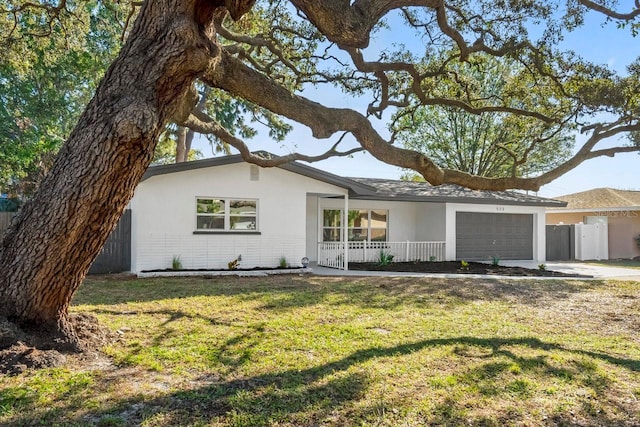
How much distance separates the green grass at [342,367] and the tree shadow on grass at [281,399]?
0.6 inches

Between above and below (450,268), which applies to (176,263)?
above

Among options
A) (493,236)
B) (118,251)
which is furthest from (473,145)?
(118,251)

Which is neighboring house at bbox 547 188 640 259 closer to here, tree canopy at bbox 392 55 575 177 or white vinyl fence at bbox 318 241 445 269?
tree canopy at bbox 392 55 575 177

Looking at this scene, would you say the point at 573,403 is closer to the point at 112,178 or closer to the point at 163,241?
the point at 112,178

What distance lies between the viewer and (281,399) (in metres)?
3.69

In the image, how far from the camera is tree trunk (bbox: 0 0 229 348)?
4164 mm

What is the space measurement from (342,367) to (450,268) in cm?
1121

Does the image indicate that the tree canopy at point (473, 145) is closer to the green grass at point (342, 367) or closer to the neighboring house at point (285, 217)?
the neighboring house at point (285, 217)

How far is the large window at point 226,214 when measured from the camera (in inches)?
514

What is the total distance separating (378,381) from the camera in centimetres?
414

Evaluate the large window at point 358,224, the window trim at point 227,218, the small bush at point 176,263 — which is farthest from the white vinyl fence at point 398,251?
the small bush at point 176,263

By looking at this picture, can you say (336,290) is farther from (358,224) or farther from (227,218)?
(358,224)

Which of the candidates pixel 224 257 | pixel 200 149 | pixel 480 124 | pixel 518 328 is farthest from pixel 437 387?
pixel 200 149

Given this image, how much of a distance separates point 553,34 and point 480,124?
17.2m
